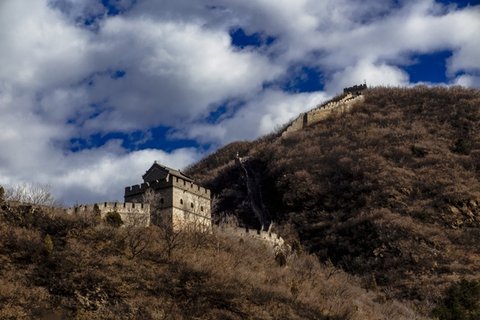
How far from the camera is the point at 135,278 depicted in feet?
146

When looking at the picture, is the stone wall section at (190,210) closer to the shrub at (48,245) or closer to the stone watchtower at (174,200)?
the stone watchtower at (174,200)

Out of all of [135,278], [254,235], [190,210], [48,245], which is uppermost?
[190,210]

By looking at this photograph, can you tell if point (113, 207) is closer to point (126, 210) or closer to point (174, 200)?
point (126, 210)

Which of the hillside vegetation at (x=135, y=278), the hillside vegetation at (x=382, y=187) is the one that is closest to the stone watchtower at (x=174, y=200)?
the hillside vegetation at (x=135, y=278)

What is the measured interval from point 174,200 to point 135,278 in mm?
12334

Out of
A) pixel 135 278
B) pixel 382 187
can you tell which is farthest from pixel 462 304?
pixel 382 187

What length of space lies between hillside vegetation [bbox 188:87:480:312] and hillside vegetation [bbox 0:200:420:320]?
15.3 metres

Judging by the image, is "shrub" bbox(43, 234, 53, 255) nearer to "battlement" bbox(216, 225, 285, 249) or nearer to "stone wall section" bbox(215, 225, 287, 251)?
"stone wall section" bbox(215, 225, 287, 251)

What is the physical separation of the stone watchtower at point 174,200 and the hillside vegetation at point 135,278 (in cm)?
232

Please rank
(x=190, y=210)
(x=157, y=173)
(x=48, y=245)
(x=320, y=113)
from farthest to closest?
(x=320, y=113)
(x=157, y=173)
(x=190, y=210)
(x=48, y=245)

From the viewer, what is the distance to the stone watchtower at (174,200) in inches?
2179

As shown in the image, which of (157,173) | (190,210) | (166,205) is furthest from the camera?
(157,173)

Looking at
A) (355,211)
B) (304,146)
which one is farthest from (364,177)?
(304,146)

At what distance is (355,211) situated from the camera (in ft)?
260
